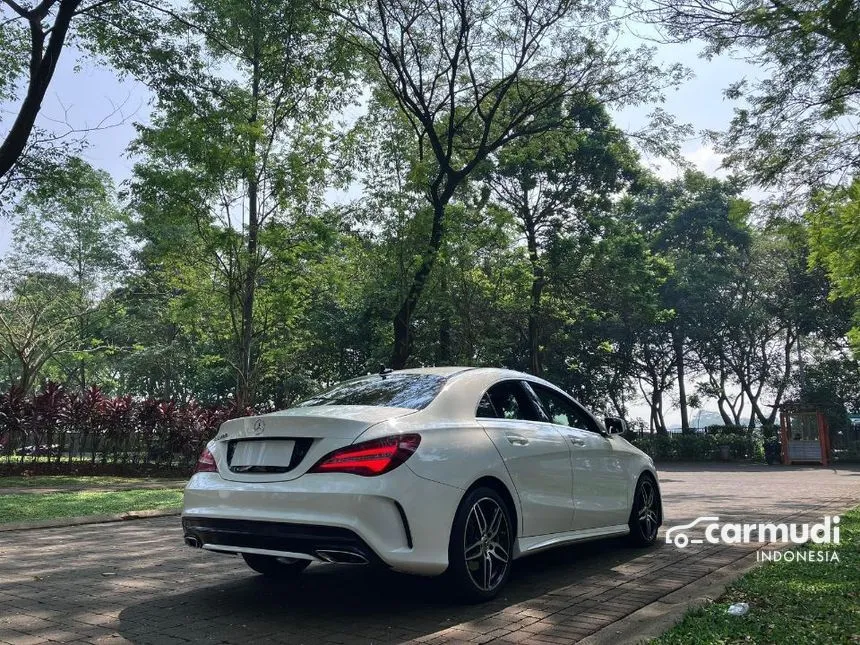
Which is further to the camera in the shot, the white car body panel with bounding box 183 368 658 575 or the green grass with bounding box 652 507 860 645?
the white car body panel with bounding box 183 368 658 575

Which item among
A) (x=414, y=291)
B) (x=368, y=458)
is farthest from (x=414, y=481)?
(x=414, y=291)

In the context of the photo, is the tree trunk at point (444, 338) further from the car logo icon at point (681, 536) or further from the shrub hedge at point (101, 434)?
the car logo icon at point (681, 536)

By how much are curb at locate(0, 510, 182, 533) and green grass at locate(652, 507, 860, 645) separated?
23.4 ft

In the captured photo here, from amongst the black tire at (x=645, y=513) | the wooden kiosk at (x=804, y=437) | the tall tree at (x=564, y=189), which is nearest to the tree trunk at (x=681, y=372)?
the wooden kiosk at (x=804, y=437)

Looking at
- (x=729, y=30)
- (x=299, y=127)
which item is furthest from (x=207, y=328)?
(x=729, y=30)

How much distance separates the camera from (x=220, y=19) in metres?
14.2

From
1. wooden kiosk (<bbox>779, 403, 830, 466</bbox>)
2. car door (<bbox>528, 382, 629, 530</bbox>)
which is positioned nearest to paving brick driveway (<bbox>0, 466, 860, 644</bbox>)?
car door (<bbox>528, 382, 629, 530</bbox>)

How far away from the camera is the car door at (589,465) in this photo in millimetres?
5742

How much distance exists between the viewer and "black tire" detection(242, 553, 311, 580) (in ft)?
17.6

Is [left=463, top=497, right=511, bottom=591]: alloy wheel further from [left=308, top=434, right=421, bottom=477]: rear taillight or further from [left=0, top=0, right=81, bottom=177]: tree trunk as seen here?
[left=0, top=0, right=81, bottom=177]: tree trunk

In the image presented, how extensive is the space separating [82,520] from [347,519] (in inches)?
237

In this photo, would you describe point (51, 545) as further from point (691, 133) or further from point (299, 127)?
point (691, 133)

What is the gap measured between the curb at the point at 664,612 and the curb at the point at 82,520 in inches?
266

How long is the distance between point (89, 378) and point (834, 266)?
3696 centimetres
